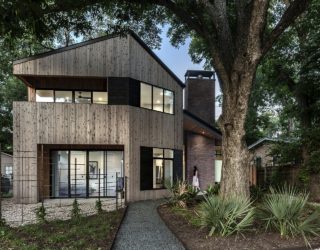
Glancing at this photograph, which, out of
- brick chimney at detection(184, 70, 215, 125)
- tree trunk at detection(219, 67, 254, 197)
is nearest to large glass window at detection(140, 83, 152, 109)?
tree trunk at detection(219, 67, 254, 197)

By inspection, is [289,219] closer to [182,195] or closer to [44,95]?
[182,195]

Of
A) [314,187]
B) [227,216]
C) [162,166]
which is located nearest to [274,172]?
[314,187]

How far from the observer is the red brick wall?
25.5 meters

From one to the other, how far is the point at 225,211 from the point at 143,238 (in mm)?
2014

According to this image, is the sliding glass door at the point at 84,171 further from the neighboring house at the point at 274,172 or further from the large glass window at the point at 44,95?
the neighboring house at the point at 274,172

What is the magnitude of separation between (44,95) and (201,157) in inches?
485

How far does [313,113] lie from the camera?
57.7 ft

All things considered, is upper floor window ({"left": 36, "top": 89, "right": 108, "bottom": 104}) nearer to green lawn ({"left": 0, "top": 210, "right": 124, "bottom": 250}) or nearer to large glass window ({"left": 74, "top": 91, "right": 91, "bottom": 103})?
large glass window ({"left": 74, "top": 91, "right": 91, "bottom": 103})

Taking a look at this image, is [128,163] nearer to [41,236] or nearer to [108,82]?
[108,82]

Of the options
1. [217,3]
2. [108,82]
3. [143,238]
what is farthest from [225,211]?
[108,82]

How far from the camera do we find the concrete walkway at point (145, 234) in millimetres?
7524

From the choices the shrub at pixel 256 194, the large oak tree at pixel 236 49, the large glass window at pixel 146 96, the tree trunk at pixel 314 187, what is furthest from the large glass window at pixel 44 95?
the tree trunk at pixel 314 187

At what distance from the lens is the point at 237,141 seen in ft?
33.3

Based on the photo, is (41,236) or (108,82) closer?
(41,236)
